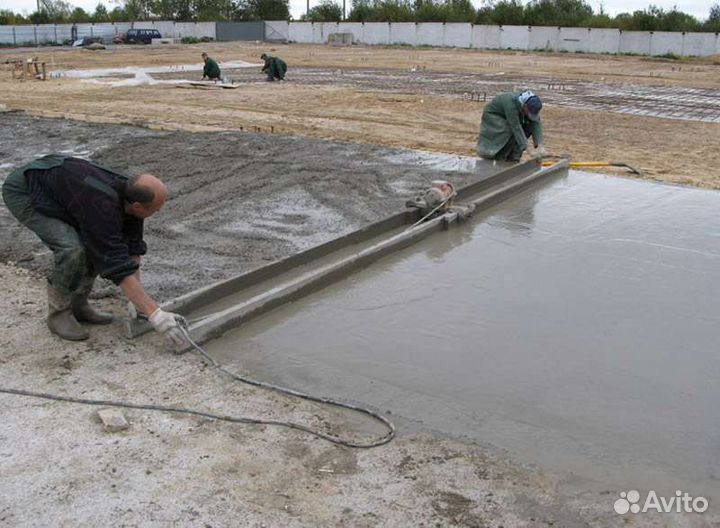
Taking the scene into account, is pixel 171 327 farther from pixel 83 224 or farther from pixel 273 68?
pixel 273 68

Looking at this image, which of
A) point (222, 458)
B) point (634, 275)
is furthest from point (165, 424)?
point (634, 275)

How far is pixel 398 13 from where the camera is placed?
172 ft

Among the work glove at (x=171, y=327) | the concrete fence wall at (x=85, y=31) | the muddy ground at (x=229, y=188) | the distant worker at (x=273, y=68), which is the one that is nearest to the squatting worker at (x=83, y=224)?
the work glove at (x=171, y=327)

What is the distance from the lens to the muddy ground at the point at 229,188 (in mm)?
5465

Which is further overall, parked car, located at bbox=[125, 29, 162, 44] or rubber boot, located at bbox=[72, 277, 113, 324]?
parked car, located at bbox=[125, 29, 162, 44]

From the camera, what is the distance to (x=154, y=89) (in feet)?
59.2

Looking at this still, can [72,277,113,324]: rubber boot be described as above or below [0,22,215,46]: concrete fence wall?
below

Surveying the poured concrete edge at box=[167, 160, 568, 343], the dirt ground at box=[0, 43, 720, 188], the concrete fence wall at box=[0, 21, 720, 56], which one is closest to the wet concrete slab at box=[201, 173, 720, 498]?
the poured concrete edge at box=[167, 160, 568, 343]

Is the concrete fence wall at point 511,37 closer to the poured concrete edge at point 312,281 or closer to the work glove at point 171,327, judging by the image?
the poured concrete edge at point 312,281

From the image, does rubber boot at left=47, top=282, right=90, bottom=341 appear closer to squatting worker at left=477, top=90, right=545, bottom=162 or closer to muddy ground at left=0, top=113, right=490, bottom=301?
muddy ground at left=0, top=113, right=490, bottom=301

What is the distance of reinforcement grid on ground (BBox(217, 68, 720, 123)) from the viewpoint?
51.6 ft

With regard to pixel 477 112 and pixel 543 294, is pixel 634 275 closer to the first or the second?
pixel 543 294

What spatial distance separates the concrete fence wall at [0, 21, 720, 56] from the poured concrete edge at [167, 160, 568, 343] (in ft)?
121

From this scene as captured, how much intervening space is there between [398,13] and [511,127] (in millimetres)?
47036
